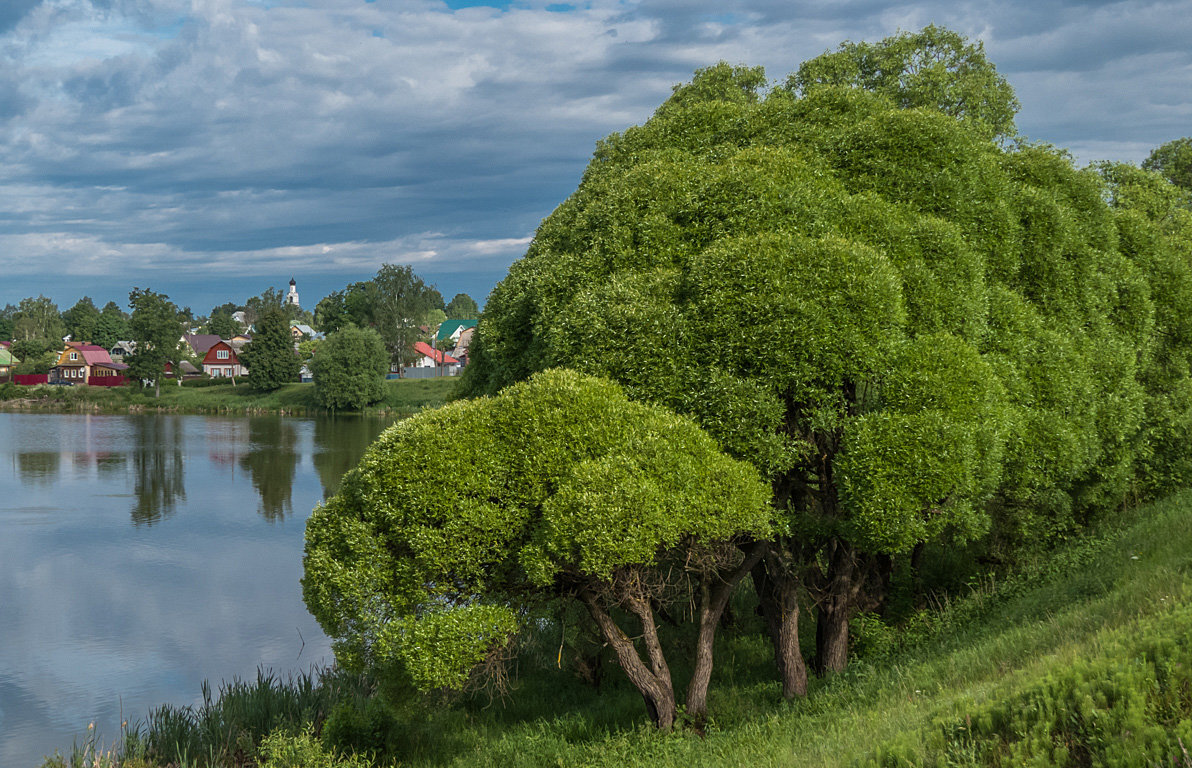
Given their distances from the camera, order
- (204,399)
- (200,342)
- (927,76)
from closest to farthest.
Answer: (927,76) → (204,399) → (200,342)

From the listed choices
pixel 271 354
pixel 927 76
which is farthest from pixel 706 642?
pixel 271 354

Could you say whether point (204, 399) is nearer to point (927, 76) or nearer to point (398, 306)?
point (398, 306)

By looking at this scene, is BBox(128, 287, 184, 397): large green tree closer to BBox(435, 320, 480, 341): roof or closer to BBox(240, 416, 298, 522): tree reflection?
BBox(240, 416, 298, 522): tree reflection

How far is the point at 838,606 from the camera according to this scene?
16.5 meters

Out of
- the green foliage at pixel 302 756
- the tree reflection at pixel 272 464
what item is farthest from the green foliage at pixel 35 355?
the green foliage at pixel 302 756

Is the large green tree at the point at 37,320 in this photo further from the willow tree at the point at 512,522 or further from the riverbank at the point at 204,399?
the willow tree at the point at 512,522

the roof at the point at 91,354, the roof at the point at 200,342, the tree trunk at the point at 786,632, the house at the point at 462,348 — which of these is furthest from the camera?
the roof at the point at 200,342

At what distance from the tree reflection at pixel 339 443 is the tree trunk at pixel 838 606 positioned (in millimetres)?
27723

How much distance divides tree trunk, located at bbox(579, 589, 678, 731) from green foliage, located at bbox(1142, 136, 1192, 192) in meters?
40.3

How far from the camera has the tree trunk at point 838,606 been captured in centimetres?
1634

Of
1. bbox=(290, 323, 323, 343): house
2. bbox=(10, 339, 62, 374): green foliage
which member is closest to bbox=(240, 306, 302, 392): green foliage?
bbox=(10, 339, 62, 374): green foliage

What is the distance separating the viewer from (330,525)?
13.7m

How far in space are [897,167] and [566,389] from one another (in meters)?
8.46

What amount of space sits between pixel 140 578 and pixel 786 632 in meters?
26.2
